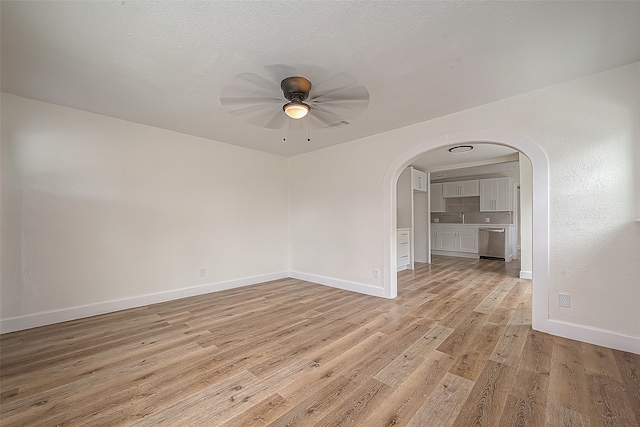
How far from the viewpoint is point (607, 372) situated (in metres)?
1.89

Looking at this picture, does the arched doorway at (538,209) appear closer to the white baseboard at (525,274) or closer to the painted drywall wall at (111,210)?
the white baseboard at (525,274)

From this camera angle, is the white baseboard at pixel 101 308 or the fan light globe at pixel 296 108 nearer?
the fan light globe at pixel 296 108

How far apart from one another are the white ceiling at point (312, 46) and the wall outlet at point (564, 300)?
2.05 m

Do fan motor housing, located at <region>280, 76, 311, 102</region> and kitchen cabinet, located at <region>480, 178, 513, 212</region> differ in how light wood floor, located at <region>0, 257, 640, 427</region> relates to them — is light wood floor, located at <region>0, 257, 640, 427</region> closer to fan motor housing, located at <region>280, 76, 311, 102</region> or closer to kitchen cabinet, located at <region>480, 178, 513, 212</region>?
fan motor housing, located at <region>280, 76, 311, 102</region>

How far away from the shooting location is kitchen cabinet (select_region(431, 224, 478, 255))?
7.48 m

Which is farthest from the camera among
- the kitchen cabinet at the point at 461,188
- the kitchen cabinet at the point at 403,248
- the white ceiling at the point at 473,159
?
the kitchen cabinet at the point at 461,188

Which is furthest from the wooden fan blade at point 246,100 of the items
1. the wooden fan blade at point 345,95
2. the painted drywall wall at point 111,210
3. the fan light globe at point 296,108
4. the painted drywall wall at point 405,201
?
the painted drywall wall at point 405,201

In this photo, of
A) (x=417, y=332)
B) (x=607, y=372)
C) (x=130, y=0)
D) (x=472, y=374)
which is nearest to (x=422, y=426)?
(x=472, y=374)

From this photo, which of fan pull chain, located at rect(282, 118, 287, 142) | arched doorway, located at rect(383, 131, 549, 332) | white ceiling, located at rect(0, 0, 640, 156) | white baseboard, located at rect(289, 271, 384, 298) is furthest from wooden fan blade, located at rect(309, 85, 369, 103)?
white baseboard, located at rect(289, 271, 384, 298)

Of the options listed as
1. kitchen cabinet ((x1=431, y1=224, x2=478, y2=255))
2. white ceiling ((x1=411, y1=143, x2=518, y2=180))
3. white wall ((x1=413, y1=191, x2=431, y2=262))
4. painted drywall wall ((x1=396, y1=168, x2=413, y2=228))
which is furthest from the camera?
kitchen cabinet ((x1=431, y1=224, x2=478, y2=255))

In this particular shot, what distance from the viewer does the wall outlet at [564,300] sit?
8.06 ft

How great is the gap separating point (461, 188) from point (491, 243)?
1.89 meters

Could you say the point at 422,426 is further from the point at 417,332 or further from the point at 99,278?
the point at 99,278

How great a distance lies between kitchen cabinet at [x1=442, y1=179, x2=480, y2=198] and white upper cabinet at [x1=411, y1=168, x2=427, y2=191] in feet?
6.67
